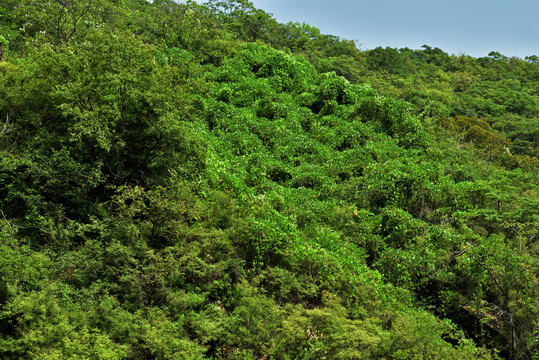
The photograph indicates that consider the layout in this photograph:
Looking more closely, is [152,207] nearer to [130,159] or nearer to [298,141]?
[130,159]

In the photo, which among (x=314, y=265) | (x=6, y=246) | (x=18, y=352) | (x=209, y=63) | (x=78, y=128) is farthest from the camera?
(x=209, y=63)

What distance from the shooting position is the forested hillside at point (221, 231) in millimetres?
7723

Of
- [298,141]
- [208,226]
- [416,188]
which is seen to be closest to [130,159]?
[208,226]

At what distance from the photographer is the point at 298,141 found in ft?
59.6

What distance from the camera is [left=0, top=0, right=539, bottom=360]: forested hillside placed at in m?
7.72

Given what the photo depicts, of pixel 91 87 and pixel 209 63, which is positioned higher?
pixel 209 63

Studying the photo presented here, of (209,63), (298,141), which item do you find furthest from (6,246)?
(209,63)

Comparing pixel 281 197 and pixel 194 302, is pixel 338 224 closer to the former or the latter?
pixel 281 197

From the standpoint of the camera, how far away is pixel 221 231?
33.8ft

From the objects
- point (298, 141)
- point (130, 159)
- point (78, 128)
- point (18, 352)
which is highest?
point (298, 141)

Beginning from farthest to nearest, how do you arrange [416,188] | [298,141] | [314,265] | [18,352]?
[298,141], [416,188], [314,265], [18,352]

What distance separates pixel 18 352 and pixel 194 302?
3364 millimetres

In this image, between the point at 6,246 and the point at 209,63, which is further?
the point at 209,63

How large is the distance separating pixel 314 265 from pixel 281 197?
11.4ft
